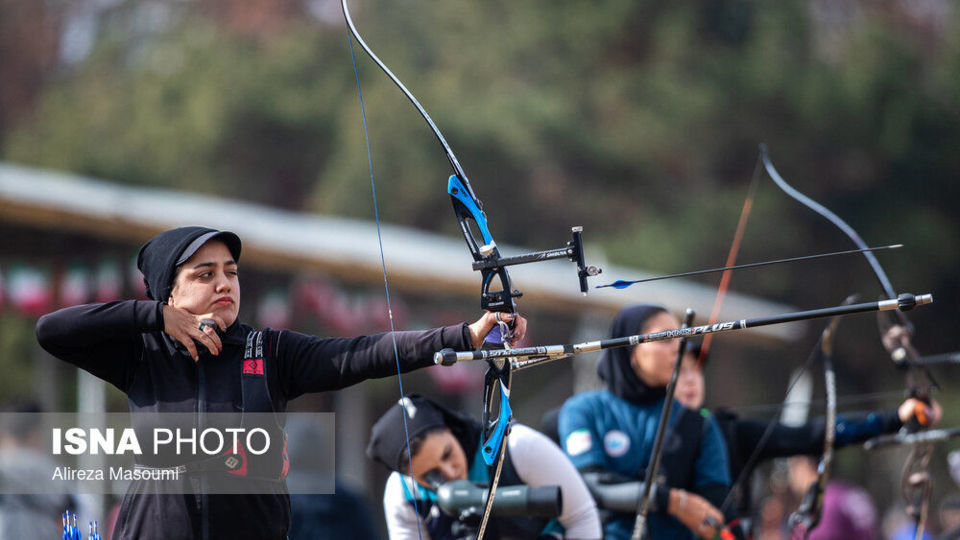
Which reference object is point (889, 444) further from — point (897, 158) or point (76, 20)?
point (76, 20)

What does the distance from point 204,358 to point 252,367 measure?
0.13 meters

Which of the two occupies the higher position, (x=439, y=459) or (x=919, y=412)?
(x=919, y=412)

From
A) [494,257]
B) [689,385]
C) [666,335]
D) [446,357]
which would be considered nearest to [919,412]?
[689,385]

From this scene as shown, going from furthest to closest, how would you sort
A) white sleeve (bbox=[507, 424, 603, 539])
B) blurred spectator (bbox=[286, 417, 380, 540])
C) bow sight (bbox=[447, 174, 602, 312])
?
blurred spectator (bbox=[286, 417, 380, 540]) < white sleeve (bbox=[507, 424, 603, 539]) < bow sight (bbox=[447, 174, 602, 312])

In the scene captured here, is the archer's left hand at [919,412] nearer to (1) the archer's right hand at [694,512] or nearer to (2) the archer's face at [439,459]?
(1) the archer's right hand at [694,512]

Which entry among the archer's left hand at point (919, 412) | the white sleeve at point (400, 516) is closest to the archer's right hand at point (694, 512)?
the white sleeve at point (400, 516)

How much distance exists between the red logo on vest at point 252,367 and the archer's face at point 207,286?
123 millimetres

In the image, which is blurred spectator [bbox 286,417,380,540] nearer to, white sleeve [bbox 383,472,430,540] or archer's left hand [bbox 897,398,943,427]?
white sleeve [bbox 383,472,430,540]

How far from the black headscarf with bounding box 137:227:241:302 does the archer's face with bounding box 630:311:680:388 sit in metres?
1.94

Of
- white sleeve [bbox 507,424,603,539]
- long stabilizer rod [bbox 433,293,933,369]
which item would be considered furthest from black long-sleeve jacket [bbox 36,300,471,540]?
white sleeve [bbox 507,424,603,539]

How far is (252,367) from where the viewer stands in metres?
3.24

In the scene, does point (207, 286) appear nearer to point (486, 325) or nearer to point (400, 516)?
point (486, 325)

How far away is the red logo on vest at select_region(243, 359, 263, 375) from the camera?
324 cm

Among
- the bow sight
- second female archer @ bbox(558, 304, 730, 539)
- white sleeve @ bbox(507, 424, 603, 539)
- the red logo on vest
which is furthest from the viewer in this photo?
second female archer @ bbox(558, 304, 730, 539)
